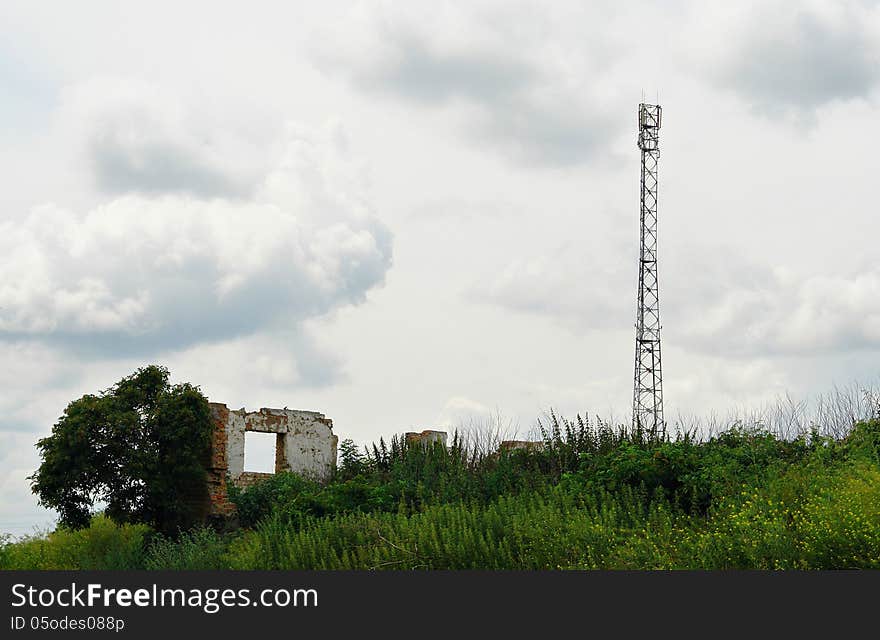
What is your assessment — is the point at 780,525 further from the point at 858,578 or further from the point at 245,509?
the point at 245,509

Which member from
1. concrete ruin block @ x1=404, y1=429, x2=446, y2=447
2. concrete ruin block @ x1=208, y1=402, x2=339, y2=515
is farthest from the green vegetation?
concrete ruin block @ x1=404, y1=429, x2=446, y2=447

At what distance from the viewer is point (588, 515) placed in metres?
13.4

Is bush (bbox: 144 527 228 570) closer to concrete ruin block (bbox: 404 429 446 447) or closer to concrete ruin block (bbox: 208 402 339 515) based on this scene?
concrete ruin block (bbox: 208 402 339 515)

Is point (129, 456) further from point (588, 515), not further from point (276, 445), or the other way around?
point (588, 515)

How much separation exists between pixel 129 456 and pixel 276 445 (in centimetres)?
448

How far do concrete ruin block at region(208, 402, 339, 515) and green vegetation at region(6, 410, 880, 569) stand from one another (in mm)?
2099

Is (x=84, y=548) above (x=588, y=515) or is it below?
below

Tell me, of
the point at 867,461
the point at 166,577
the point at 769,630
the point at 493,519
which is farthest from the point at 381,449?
the point at 769,630

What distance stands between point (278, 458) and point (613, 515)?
12447 mm

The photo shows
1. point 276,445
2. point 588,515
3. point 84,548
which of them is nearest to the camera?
point 588,515

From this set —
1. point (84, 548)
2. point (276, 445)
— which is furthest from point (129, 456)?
point (276, 445)

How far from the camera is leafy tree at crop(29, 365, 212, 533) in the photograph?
1966 centimetres

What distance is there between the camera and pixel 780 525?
423 inches

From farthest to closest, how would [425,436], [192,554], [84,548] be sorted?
[425,436] → [84,548] → [192,554]
